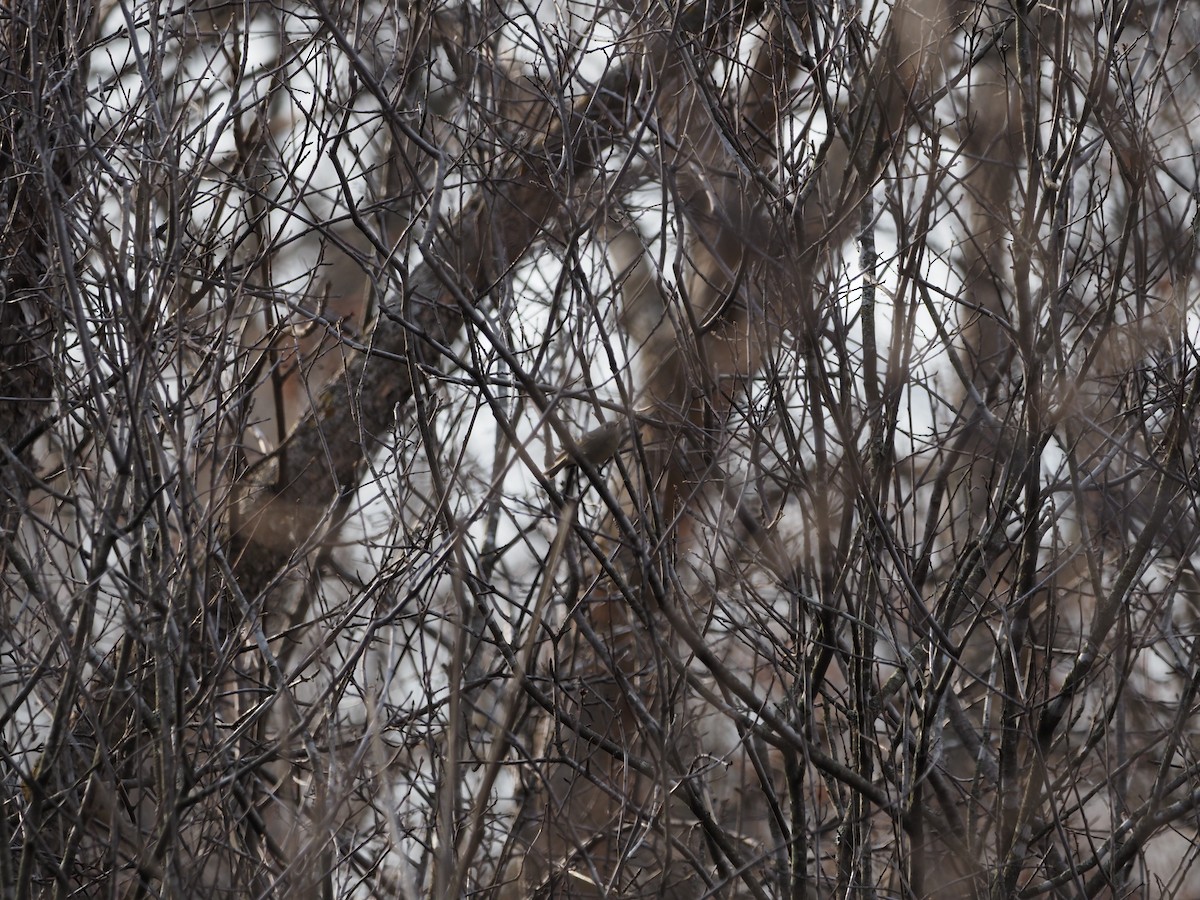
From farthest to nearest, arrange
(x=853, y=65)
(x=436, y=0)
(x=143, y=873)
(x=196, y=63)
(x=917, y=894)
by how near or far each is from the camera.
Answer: (x=196, y=63)
(x=436, y=0)
(x=853, y=65)
(x=917, y=894)
(x=143, y=873)

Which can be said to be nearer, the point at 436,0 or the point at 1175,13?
the point at 1175,13

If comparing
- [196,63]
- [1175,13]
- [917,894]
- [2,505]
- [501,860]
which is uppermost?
[196,63]

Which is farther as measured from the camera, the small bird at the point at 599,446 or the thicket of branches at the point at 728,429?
the small bird at the point at 599,446

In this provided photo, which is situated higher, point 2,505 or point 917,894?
point 2,505

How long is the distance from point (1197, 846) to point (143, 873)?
255cm

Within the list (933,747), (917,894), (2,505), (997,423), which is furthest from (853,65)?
(2,505)

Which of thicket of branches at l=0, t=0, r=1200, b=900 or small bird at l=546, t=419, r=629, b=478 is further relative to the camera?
small bird at l=546, t=419, r=629, b=478

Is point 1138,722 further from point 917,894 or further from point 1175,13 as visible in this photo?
point 1175,13

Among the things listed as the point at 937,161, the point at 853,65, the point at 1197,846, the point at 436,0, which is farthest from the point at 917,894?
the point at 436,0

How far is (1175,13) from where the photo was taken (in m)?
2.89

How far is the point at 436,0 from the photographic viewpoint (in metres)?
3.33

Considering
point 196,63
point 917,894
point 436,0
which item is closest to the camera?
point 917,894

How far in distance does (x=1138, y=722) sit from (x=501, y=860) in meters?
2.27

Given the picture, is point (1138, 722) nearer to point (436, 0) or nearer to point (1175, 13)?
point (1175, 13)
